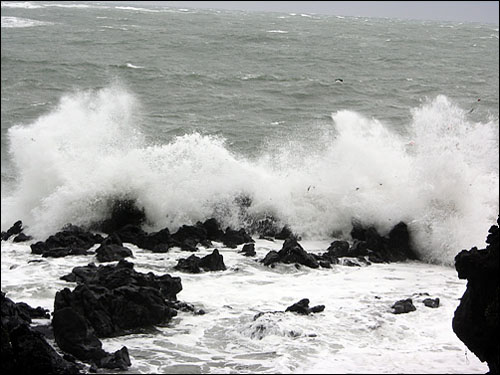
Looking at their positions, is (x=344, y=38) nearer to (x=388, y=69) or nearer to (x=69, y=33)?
(x=388, y=69)

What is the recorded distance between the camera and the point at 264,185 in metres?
15.9

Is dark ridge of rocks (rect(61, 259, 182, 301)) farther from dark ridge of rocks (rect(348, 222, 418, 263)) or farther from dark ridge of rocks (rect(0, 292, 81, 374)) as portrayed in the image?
dark ridge of rocks (rect(348, 222, 418, 263))

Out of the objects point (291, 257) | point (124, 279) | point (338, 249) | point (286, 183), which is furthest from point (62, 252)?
point (286, 183)

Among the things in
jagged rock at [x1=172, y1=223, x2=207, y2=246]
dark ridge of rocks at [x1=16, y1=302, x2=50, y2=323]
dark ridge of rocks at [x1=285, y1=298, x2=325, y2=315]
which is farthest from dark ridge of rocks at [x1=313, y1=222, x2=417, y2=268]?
dark ridge of rocks at [x1=16, y1=302, x2=50, y2=323]

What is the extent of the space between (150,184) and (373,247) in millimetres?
5104

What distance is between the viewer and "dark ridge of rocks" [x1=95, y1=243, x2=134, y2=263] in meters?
11.6

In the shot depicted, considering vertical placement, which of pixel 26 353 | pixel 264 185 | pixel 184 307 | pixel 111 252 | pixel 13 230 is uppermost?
pixel 26 353

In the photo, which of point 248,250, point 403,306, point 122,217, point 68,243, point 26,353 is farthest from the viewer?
point 122,217

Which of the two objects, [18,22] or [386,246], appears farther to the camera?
[18,22]

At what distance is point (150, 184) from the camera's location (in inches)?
613

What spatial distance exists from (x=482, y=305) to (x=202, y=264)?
19.5 feet

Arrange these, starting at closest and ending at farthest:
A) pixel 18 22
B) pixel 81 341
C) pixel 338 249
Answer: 1. pixel 81 341
2. pixel 338 249
3. pixel 18 22

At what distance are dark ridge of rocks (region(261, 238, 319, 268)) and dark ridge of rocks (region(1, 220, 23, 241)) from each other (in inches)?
189

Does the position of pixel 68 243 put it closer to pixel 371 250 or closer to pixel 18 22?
pixel 371 250
